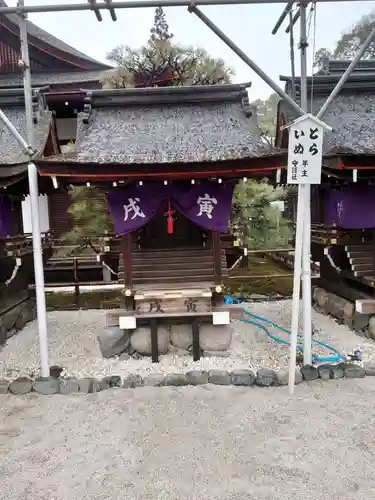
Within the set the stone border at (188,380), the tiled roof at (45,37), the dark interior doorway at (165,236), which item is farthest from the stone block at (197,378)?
the tiled roof at (45,37)

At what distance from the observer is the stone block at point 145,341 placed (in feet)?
28.7

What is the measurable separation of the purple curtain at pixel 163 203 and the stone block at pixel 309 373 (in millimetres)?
3150

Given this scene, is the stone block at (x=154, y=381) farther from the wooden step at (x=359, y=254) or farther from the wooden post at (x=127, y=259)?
the wooden step at (x=359, y=254)

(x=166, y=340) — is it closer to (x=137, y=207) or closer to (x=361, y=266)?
(x=137, y=207)

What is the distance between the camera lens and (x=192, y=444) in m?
5.43

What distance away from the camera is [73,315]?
42.0ft

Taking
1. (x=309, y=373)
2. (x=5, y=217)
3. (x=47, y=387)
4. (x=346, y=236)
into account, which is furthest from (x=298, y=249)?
(x=5, y=217)

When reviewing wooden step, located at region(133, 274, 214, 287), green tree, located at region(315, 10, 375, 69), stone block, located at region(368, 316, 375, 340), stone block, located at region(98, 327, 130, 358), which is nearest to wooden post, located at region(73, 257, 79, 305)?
stone block, located at region(98, 327, 130, 358)

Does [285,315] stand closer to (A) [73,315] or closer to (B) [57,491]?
(A) [73,315]

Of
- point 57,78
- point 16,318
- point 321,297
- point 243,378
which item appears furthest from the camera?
point 57,78

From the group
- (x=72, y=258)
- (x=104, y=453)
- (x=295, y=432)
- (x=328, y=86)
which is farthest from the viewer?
(x=72, y=258)

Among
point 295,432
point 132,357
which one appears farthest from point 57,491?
point 132,357

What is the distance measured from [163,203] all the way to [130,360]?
3.50m

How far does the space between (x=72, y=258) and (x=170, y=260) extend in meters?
6.86
